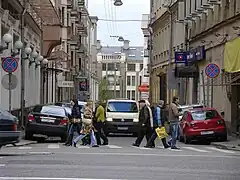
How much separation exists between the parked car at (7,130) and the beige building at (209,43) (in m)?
13.6

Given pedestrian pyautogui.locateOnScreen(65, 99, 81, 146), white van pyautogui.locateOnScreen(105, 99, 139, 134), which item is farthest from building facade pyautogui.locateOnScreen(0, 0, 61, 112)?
white van pyautogui.locateOnScreen(105, 99, 139, 134)

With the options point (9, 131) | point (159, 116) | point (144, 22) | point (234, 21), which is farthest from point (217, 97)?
point (144, 22)

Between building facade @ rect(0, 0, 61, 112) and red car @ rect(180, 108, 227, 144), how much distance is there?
23.7 feet

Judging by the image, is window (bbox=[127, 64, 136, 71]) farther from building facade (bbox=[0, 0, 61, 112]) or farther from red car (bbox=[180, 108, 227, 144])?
red car (bbox=[180, 108, 227, 144])

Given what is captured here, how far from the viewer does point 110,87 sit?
124812mm

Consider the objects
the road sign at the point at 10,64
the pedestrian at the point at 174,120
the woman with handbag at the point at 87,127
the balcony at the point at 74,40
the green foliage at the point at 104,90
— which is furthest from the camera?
the green foliage at the point at 104,90

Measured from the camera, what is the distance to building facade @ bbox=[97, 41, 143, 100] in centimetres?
12912

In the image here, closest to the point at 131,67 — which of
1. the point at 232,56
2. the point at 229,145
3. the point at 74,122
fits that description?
the point at 232,56

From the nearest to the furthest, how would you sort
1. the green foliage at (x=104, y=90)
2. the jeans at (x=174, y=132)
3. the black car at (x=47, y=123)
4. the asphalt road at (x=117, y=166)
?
A: the asphalt road at (x=117, y=166) < the jeans at (x=174, y=132) < the black car at (x=47, y=123) < the green foliage at (x=104, y=90)

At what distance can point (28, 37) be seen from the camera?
4350cm

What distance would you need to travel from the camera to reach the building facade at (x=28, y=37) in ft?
112

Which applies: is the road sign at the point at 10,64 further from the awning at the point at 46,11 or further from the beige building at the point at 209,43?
the awning at the point at 46,11

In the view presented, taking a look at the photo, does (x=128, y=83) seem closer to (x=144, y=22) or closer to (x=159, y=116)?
(x=144, y=22)

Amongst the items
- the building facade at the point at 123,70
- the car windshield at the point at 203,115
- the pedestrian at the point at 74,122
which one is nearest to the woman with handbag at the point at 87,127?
the pedestrian at the point at 74,122
